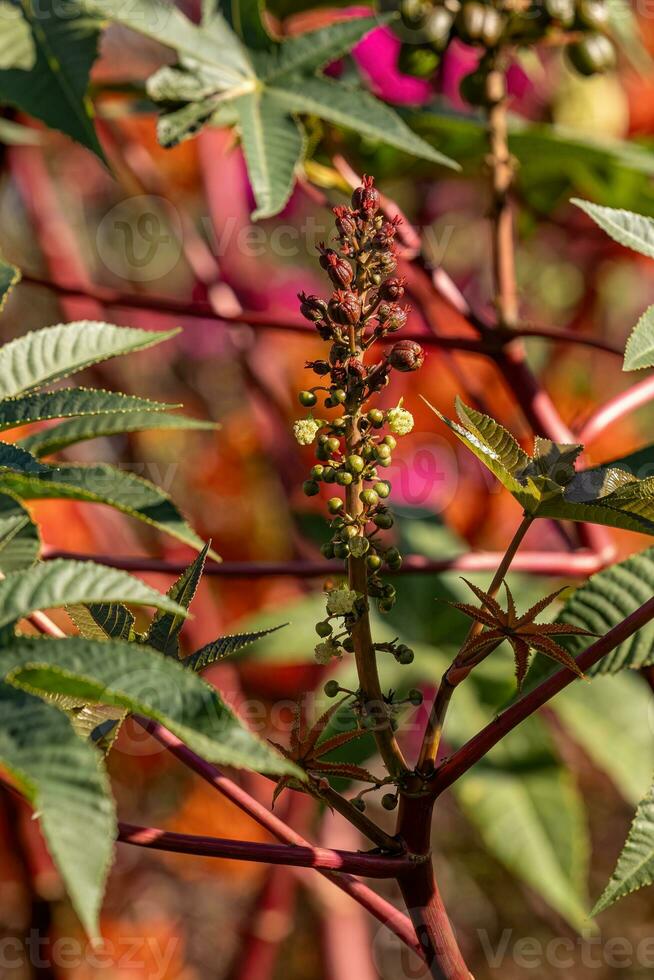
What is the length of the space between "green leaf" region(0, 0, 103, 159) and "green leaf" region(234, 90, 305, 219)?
0.10m

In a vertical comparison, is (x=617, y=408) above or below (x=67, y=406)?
above

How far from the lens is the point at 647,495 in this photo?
362mm

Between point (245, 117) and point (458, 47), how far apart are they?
0.69 meters

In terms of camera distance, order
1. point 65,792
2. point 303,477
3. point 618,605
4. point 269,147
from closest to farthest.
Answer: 1. point 65,792
2. point 618,605
3. point 269,147
4. point 303,477

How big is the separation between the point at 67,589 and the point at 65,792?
78 mm

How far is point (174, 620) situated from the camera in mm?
413

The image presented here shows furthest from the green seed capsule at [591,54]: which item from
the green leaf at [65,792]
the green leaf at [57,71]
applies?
the green leaf at [65,792]

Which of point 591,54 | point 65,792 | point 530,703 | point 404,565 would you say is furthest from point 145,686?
point 591,54

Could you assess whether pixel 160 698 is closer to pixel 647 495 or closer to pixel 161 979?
pixel 647 495

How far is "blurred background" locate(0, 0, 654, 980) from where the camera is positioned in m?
0.81

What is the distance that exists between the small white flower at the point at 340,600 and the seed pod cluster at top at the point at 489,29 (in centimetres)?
50

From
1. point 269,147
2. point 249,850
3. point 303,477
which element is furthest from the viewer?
point 303,477

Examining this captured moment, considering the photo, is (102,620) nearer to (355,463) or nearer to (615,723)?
(355,463)

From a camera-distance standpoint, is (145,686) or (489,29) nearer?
(145,686)
